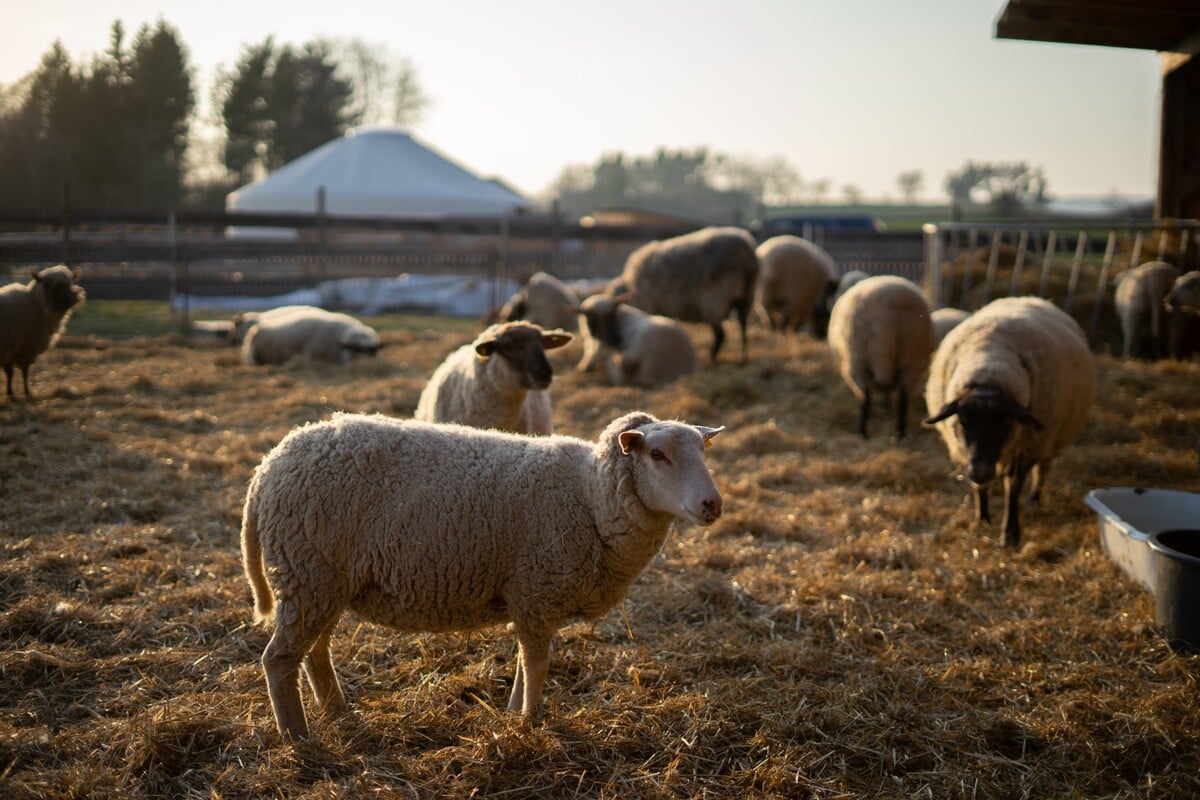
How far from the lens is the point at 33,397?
891 centimetres

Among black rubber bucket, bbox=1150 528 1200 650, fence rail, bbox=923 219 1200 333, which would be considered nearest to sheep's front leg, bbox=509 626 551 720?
black rubber bucket, bbox=1150 528 1200 650

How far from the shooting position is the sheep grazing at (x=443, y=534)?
10.6 ft

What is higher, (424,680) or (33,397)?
(33,397)

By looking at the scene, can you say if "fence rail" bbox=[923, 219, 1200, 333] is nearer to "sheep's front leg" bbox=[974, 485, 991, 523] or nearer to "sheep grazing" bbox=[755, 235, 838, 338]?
"sheep grazing" bbox=[755, 235, 838, 338]

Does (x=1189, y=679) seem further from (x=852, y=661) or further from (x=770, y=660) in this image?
(x=770, y=660)

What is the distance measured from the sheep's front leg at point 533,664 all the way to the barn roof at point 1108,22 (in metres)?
6.48

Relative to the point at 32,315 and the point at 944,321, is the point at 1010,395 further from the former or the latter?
the point at 32,315

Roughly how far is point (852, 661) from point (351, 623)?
8.04ft

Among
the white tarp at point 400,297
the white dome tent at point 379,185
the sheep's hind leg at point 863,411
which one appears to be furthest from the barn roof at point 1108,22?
the white dome tent at point 379,185

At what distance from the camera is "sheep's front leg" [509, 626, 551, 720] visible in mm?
3369

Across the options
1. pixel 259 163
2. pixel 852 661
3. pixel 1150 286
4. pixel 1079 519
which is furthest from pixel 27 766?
pixel 259 163

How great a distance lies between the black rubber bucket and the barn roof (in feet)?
14.8

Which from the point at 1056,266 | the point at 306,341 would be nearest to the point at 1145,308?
the point at 1056,266

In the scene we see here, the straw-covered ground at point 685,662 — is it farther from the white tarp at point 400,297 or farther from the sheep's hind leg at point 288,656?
the white tarp at point 400,297
